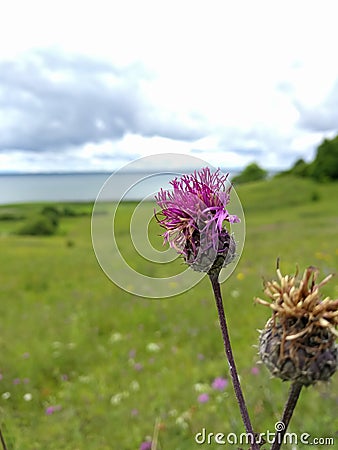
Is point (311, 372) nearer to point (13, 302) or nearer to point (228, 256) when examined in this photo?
point (228, 256)

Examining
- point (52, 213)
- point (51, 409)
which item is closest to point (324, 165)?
point (52, 213)

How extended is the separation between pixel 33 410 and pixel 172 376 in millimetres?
1456

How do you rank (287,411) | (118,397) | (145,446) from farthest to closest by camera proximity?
1. (118,397)
2. (145,446)
3. (287,411)

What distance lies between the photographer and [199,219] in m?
1.36

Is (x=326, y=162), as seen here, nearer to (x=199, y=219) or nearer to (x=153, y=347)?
(x=153, y=347)

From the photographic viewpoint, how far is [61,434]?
4008mm

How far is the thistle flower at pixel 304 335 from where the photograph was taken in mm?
1179

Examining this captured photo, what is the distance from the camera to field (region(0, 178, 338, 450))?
3.77 meters

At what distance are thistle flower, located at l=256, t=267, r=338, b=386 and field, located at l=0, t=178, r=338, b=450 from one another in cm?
55

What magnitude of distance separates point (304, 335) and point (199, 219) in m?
0.43

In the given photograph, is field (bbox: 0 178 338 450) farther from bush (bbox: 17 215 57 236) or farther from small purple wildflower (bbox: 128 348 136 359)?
bush (bbox: 17 215 57 236)

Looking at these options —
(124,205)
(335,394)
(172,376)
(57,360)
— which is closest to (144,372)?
(172,376)

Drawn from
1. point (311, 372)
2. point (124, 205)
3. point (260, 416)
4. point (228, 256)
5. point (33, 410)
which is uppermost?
point (124, 205)

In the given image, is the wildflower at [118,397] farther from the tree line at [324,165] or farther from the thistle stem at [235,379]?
the tree line at [324,165]
